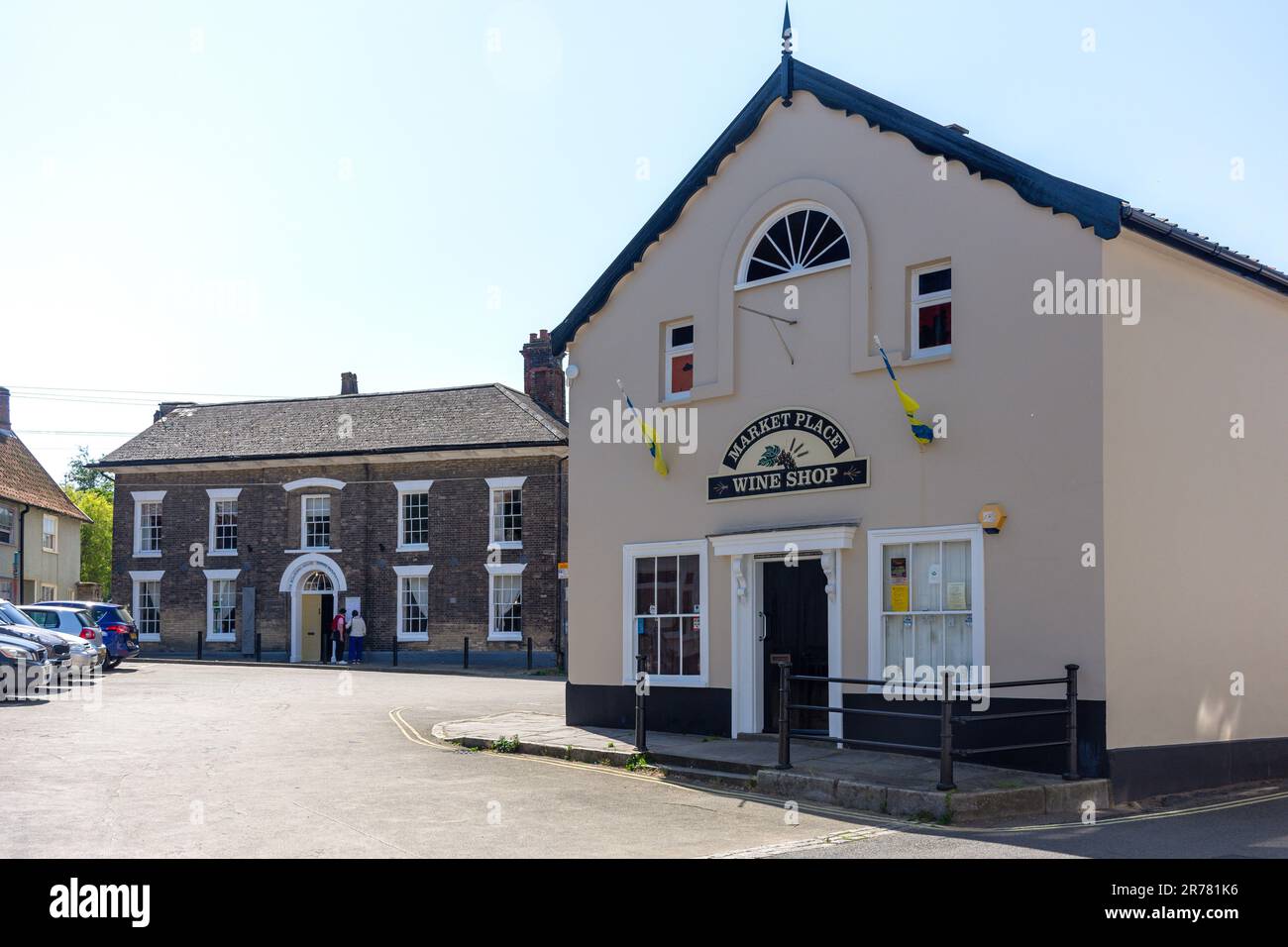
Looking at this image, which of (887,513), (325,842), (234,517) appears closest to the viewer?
(325,842)

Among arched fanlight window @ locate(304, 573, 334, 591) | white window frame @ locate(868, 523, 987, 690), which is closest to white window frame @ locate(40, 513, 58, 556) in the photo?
arched fanlight window @ locate(304, 573, 334, 591)

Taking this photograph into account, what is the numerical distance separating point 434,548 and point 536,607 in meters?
3.90

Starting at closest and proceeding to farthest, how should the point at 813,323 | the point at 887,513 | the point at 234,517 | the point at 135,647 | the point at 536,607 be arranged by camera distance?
the point at 887,513 < the point at 813,323 < the point at 135,647 < the point at 536,607 < the point at 234,517

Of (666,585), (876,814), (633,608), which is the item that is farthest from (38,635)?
(876,814)

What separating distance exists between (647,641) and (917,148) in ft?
24.3

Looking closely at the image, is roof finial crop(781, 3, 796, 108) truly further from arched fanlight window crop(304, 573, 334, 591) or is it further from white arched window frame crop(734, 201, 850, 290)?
arched fanlight window crop(304, 573, 334, 591)

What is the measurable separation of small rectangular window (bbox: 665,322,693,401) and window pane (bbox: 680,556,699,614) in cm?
227

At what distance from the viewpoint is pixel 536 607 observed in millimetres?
37531

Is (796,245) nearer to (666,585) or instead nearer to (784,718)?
(666,585)

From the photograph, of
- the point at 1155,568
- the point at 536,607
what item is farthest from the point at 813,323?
the point at 536,607

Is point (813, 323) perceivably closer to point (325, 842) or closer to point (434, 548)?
point (325, 842)

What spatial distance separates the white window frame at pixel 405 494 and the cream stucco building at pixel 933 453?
21.4 m

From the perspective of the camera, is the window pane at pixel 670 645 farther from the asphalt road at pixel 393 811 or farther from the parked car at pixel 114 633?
the parked car at pixel 114 633

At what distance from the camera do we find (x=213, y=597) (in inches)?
1646
